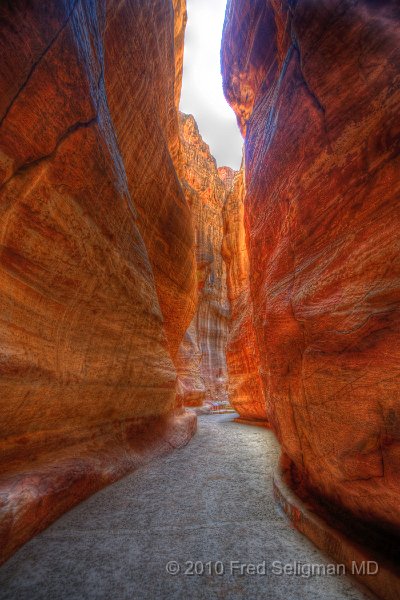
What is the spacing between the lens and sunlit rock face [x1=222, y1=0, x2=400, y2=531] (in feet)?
7.15

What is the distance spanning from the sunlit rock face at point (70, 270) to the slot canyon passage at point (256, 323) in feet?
0.08

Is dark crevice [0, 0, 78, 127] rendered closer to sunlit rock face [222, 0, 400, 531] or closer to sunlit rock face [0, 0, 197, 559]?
sunlit rock face [0, 0, 197, 559]

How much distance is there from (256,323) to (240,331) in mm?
7258

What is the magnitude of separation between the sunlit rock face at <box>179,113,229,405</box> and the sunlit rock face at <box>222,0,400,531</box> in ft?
49.6

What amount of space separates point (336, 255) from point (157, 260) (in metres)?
5.74

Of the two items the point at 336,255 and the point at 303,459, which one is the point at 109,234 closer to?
the point at 336,255

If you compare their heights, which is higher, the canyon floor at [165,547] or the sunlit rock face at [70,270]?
the sunlit rock face at [70,270]

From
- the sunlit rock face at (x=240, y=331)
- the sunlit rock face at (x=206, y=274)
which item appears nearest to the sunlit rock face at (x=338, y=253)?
the sunlit rock face at (x=240, y=331)

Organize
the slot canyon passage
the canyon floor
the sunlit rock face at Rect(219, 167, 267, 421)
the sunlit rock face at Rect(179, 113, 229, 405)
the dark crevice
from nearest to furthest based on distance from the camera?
1. the canyon floor
2. the slot canyon passage
3. the dark crevice
4. the sunlit rock face at Rect(219, 167, 267, 421)
5. the sunlit rock face at Rect(179, 113, 229, 405)

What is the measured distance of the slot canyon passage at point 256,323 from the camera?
2.13 metres

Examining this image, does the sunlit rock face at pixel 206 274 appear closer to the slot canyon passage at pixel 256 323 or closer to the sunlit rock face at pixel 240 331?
the sunlit rock face at pixel 240 331

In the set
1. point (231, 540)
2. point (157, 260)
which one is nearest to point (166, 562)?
point (231, 540)

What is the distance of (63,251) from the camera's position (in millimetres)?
3303

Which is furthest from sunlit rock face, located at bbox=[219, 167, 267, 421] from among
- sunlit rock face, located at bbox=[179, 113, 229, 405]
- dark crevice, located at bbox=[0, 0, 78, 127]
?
dark crevice, located at bbox=[0, 0, 78, 127]
